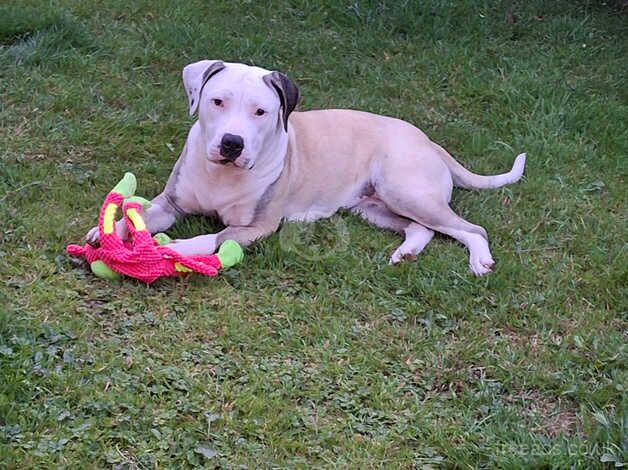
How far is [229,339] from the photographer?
350 cm

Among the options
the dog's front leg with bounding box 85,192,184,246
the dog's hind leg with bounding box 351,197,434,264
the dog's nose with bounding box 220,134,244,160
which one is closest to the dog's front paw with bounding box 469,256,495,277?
the dog's hind leg with bounding box 351,197,434,264

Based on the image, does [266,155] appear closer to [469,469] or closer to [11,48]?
[469,469]

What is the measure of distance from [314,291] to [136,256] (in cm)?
79

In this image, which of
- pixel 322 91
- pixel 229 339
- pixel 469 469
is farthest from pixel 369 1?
pixel 469 469

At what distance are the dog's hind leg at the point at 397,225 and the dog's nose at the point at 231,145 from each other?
896 mm

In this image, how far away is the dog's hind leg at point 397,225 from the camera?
13.9ft

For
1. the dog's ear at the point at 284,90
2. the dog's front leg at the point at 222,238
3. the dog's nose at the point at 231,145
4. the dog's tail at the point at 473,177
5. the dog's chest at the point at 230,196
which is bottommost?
the dog's tail at the point at 473,177

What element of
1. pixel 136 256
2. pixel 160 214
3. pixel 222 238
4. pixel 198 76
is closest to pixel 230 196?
pixel 222 238

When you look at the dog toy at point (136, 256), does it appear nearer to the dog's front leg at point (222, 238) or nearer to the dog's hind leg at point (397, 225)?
the dog's front leg at point (222, 238)

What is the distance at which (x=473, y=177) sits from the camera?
4.90 meters

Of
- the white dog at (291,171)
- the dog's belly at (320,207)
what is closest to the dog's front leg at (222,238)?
the white dog at (291,171)

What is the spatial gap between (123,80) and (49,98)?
553mm

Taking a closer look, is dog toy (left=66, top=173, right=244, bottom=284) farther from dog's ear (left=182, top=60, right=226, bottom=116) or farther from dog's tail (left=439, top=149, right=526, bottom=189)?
dog's tail (left=439, top=149, right=526, bottom=189)

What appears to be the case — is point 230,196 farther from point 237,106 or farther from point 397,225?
point 397,225
